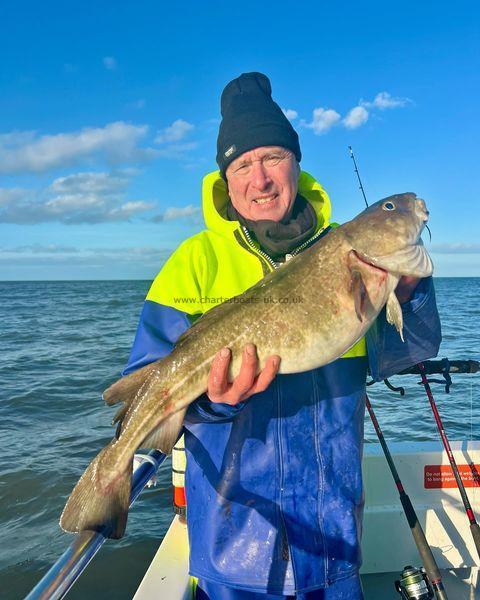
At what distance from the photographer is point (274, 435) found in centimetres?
254

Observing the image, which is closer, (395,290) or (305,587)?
(305,587)

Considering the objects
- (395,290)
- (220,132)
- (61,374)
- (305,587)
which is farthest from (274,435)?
(61,374)

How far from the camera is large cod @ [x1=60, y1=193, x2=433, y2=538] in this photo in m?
2.52

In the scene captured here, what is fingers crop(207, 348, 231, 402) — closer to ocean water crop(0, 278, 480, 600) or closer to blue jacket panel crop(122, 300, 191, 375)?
blue jacket panel crop(122, 300, 191, 375)

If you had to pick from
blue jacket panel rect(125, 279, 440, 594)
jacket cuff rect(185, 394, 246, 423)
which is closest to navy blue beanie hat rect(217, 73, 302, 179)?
blue jacket panel rect(125, 279, 440, 594)

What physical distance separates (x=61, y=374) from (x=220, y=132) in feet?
42.4

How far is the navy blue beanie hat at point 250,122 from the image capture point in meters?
3.16

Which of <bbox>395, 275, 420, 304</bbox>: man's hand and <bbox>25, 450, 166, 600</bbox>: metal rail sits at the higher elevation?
<bbox>395, 275, 420, 304</bbox>: man's hand

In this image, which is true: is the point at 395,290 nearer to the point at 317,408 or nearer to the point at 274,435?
the point at 317,408

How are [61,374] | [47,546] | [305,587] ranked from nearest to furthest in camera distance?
[305,587] < [47,546] < [61,374]

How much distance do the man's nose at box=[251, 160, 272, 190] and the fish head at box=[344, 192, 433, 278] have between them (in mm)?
586

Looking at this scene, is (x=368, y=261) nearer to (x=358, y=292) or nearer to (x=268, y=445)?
(x=358, y=292)

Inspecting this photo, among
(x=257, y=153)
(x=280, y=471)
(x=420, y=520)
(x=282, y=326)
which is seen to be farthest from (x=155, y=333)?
(x=420, y=520)

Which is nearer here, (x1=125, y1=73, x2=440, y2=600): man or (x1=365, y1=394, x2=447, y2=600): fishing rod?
(x1=125, y1=73, x2=440, y2=600): man
